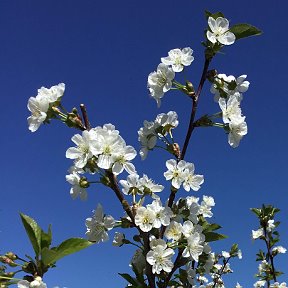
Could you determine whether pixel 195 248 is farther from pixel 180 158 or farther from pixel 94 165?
pixel 94 165

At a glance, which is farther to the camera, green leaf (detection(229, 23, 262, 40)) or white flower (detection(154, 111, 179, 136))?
green leaf (detection(229, 23, 262, 40))

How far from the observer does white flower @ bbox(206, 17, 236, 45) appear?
3148 mm

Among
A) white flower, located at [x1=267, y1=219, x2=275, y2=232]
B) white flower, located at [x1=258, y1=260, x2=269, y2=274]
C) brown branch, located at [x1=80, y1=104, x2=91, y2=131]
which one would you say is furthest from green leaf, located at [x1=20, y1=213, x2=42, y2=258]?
white flower, located at [x1=258, y1=260, x2=269, y2=274]

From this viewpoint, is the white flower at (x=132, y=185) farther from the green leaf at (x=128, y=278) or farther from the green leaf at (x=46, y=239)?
the green leaf at (x=46, y=239)

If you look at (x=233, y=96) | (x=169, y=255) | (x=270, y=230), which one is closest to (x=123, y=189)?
(x=169, y=255)

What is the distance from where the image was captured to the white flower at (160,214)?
2.78m

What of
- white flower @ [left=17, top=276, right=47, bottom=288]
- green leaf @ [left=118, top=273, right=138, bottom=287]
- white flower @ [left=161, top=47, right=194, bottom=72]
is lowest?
white flower @ [left=17, top=276, right=47, bottom=288]

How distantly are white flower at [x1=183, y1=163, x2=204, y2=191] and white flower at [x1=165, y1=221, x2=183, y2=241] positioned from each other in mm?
287

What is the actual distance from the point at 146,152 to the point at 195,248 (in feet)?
2.56

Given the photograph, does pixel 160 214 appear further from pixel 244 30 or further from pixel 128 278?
pixel 244 30

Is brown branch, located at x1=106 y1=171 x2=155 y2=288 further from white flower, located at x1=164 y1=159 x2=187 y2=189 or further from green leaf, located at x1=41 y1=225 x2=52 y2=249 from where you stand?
green leaf, located at x1=41 y1=225 x2=52 y2=249

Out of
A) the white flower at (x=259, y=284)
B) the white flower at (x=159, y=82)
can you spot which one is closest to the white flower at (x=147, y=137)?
the white flower at (x=159, y=82)

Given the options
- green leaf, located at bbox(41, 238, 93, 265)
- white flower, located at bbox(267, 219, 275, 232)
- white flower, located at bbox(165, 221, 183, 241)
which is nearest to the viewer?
green leaf, located at bbox(41, 238, 93, 265)

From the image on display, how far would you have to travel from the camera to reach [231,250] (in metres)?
7.68
